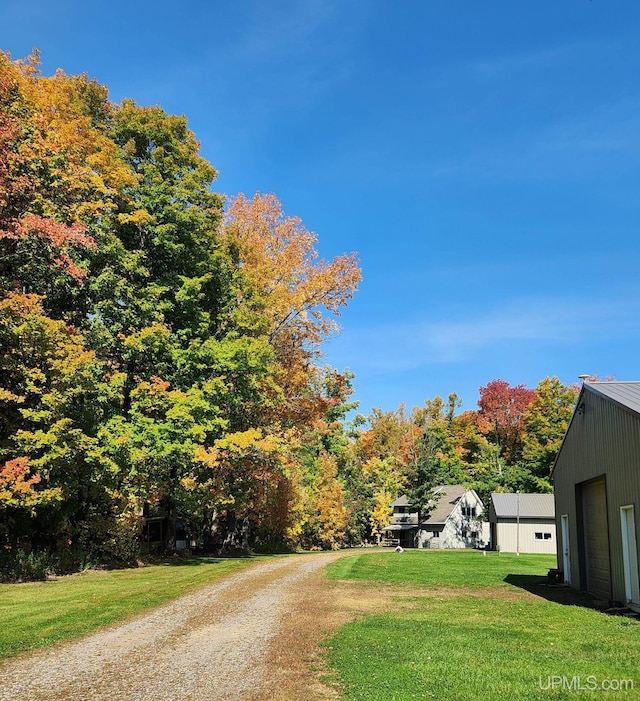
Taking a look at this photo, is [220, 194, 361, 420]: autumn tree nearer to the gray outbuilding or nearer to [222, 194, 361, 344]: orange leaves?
[222, 194, 361, 344]: orange leaves

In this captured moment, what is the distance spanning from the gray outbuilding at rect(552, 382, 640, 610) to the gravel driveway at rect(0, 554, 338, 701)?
693cm

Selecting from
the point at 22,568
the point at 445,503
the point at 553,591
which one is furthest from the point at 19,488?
the point at 445,503

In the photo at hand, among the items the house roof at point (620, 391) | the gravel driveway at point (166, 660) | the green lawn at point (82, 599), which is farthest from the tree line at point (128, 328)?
Answer: the house roof at point (620, 391)

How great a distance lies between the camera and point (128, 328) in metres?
21.6

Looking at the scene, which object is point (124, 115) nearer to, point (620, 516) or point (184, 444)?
point (184, 444)

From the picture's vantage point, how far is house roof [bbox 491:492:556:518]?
150ft

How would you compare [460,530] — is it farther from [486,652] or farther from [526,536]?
[486,652]

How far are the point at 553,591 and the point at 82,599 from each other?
38.9ft

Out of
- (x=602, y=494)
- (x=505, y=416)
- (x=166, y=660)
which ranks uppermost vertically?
(x=505, y=416)

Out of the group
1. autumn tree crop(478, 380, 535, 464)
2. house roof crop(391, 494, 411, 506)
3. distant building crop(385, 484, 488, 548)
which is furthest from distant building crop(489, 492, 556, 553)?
autumn tree crop(478, 380, 535, 464)

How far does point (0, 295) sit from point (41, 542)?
8.62 m

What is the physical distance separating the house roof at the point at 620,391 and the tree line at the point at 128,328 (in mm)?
12219

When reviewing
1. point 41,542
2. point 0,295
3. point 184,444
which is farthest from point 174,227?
point 41,542

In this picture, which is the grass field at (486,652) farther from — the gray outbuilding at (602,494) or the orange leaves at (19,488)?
the orange leaves at (19,488)
